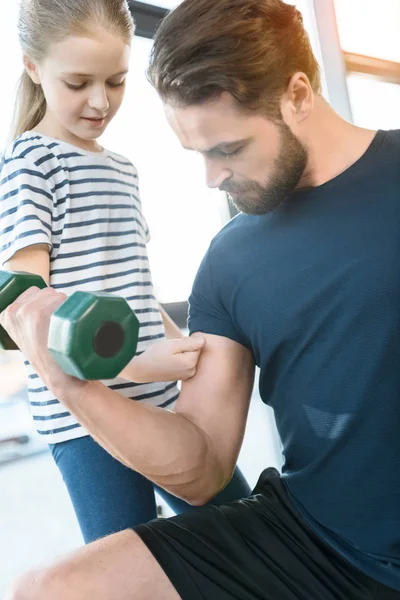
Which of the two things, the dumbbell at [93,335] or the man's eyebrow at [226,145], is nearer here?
the dumbbell at [93,335]

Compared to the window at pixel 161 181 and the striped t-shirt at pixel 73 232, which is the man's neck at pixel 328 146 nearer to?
the striped t-shirt at pixel 73 232

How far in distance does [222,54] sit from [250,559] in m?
0.92

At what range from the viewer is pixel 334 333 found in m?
1.22

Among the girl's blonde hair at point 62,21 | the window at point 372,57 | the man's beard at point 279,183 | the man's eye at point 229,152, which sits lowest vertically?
the man's beard at point 279,183

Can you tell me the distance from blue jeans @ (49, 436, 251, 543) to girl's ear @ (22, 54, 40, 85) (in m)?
0.75

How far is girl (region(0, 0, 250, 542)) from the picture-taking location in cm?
126

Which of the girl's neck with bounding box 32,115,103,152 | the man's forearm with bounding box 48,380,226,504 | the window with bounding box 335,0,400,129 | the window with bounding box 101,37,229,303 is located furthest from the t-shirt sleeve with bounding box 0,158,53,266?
the window with bounding box 335,0,400,129

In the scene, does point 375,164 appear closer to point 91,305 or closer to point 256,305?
point 256,305

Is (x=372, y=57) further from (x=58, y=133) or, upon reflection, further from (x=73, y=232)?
(x=73, y=232)

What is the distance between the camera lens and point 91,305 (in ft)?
2.65

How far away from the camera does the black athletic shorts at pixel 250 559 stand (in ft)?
3.62

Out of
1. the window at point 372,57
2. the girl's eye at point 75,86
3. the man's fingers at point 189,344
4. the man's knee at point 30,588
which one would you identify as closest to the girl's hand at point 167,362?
the man's fingers at point 189,344

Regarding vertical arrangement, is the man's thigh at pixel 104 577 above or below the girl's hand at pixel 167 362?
below

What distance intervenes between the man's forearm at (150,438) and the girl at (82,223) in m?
0.11
